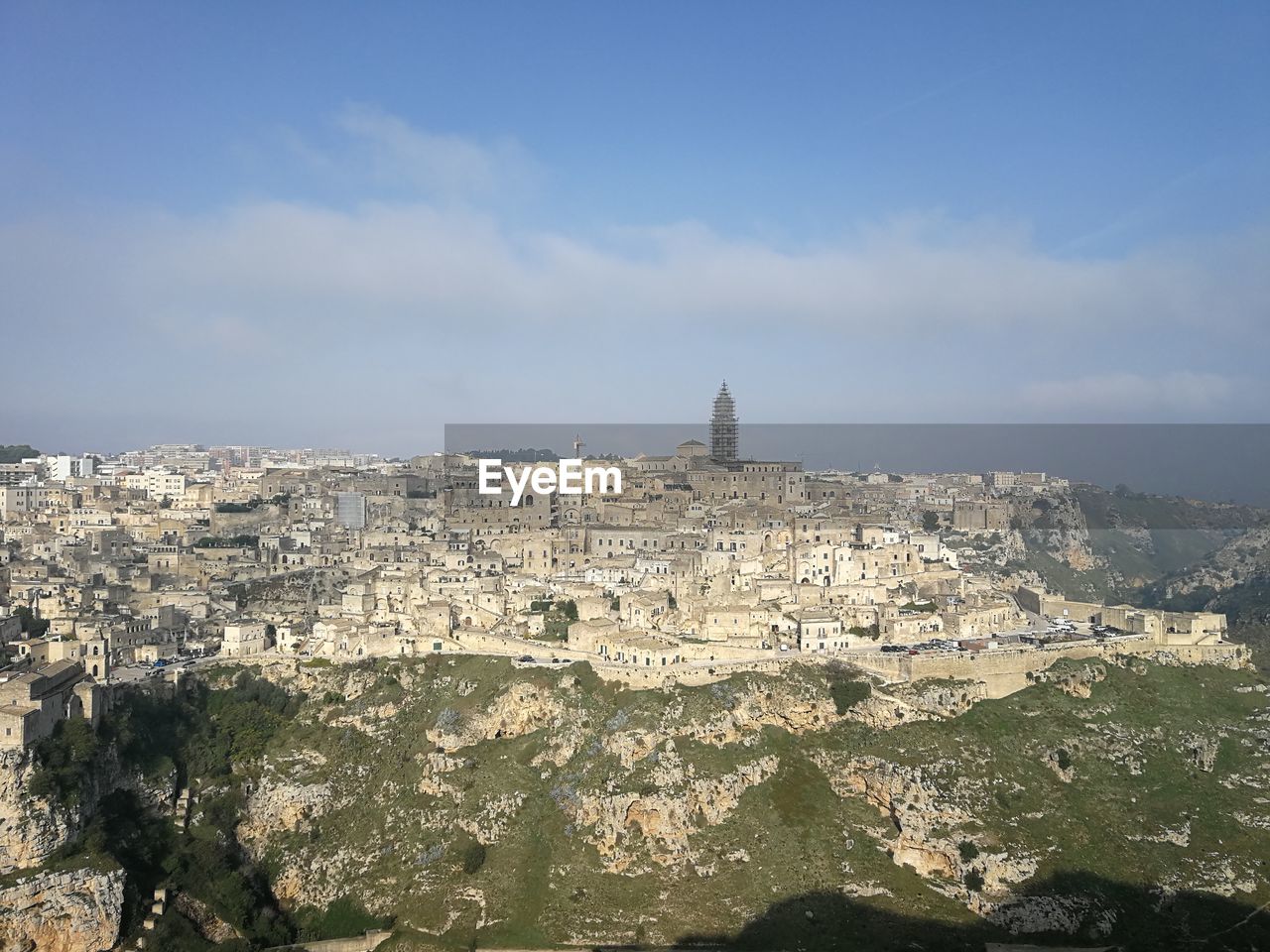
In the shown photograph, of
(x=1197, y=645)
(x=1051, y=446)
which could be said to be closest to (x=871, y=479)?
(x=1197, y=645)

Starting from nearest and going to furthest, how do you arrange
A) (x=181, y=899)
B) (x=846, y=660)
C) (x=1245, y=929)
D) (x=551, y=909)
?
(x=1245, y=929) < (x=551, y=909) < (x=181, y=899) < (x=846, y=660)

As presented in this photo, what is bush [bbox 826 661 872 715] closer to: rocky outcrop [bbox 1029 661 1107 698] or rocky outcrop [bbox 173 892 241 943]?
rocky outcrop [bbox 1029 661 1107 698]

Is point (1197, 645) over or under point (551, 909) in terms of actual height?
over

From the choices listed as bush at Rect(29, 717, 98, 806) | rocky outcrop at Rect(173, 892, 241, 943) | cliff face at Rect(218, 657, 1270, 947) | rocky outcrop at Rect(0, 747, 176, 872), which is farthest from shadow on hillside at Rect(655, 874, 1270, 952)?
bush at Rect(29, 717, 98, 806)

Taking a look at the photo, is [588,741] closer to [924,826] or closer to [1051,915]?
[924,826]

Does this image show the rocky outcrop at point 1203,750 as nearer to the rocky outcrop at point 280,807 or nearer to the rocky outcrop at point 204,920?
the rocky outcrop at point 280,807

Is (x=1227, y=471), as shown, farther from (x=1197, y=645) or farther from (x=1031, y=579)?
(x=1197, y=645)

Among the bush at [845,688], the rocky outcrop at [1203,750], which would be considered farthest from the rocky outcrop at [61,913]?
the rocky outcrop at [1203,750]
